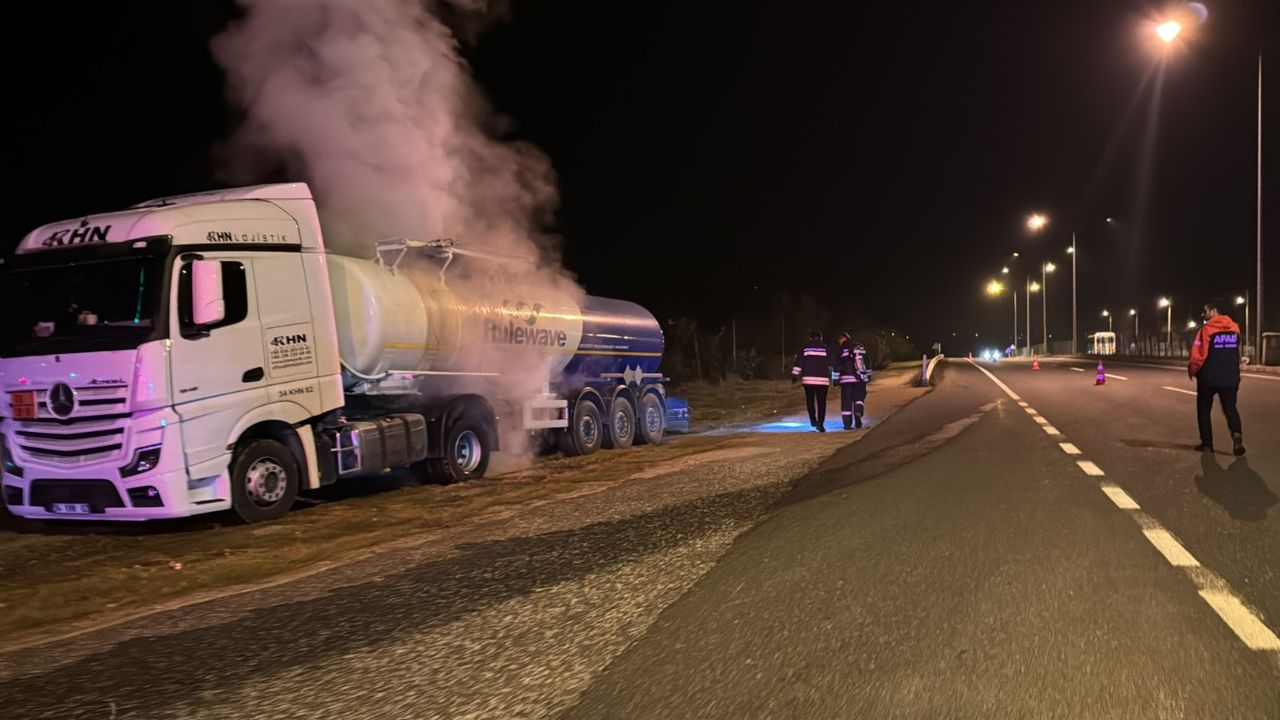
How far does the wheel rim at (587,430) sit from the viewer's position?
47.1 feet

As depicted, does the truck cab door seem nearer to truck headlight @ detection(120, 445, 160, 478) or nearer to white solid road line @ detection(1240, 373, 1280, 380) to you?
truck headlight @ detection(120, 445, 160, 478)

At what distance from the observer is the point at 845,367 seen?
1584 centimetres

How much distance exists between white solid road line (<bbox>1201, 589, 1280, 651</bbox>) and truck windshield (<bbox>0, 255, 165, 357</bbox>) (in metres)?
8.18

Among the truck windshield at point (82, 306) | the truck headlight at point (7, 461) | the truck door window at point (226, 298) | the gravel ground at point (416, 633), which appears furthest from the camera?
the truck headlight at point (7, 461)

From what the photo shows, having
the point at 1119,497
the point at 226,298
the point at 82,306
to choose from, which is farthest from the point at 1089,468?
the point at 82,306

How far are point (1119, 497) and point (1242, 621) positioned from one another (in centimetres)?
346

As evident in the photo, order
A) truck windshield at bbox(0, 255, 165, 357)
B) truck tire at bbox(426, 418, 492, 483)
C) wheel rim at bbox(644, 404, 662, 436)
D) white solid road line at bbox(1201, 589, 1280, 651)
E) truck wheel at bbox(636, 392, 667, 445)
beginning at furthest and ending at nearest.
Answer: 1. wheel rim at bbox(644, 404, 662, 436)
2. truck wheel at bbox(636, 392, 667, 445)
3. truck tire at bbox(426, 418, 492, 483)
4. truck windshield at bbox(0, 255, 165, 357)
5. white solid road line at bbox(1201, 589, 1280, 651)

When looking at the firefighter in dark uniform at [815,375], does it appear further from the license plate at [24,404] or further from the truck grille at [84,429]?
the license plate at [24,404]

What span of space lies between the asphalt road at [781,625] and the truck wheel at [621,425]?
23.5 feet

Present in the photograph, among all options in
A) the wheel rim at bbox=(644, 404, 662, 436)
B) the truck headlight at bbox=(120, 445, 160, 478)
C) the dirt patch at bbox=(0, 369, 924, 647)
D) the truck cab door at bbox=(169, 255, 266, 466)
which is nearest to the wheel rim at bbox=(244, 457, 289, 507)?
the dirt patch at bbox=(0, 369, 924, 647)

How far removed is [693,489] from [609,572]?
11.5 ft

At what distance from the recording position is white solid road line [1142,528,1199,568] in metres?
5.43

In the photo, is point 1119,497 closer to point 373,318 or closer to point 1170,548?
point 1170,548

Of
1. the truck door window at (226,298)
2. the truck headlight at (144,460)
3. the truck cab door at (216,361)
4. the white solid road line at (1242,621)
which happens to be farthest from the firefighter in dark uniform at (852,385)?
the truck headlight at (144,460)
